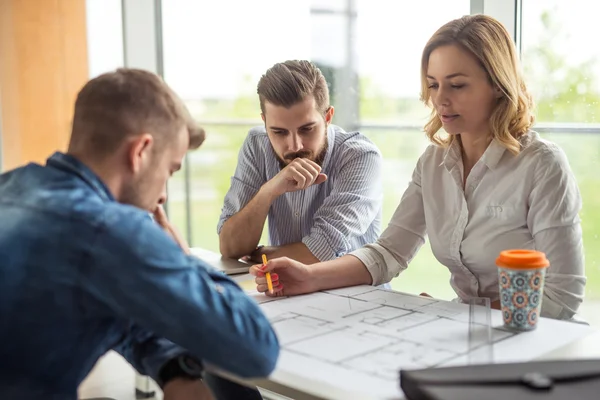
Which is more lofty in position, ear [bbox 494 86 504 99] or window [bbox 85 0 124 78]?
window [bbox 85 0 124 78]

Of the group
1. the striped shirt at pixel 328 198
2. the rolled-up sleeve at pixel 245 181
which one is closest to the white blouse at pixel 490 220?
the striped shirt at pixel 328 198

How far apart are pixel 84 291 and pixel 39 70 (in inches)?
161

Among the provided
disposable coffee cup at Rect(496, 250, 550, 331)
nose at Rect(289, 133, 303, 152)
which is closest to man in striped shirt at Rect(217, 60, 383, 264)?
nose at Rect(289, 133, 303, 152)

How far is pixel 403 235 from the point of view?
1.96 metres

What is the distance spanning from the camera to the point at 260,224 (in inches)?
89.7

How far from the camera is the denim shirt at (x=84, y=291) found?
103 cm

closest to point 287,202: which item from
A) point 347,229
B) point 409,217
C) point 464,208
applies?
point 347,229

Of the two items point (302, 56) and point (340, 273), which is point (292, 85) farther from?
point (302, 56)

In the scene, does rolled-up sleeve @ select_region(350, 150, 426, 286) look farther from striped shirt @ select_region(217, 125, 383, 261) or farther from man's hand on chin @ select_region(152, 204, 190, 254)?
man's hand on chin @ select_region(152, 204, 190, 254)

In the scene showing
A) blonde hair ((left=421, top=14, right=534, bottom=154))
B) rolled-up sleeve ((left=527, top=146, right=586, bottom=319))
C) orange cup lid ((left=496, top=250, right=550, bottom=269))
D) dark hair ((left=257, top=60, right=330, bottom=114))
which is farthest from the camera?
dark hair ((left=257, top=60, right=330, bottom=114))

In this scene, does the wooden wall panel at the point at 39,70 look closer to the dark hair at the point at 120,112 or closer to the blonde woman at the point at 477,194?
the blonde woman at the point at 477,194

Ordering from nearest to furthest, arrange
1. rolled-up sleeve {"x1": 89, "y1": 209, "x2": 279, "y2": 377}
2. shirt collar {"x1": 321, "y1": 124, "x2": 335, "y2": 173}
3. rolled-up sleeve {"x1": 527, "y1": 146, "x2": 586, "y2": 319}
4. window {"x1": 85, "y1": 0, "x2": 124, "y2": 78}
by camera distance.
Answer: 1. rolled-up sleeve {"x1": 89, "y1": 209, "x2": 279, "y2": 377}
2. rolled-up sleeve {"x1": 527, "y1": 146, "x2": 586, "y2": 319}
3. shirt collar {"x1": 321, "y1": 124, "x2": 335, "y2": 173}
4. window {"x1": 85, "y1": 0, "x2": 124, "y2": 78}

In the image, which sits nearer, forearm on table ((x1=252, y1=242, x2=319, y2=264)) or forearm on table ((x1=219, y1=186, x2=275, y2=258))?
forearm on table ((x1=252, y1=242, x2=319, y2=264))

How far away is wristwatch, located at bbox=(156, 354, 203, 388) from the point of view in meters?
1.23
